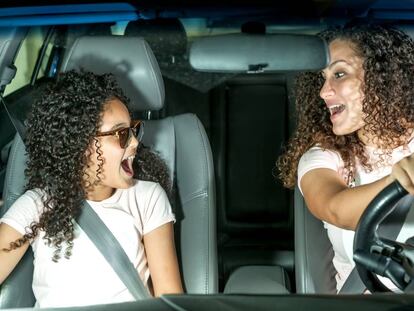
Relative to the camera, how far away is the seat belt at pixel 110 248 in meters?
1.78

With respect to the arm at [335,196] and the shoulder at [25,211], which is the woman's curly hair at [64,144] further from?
the arm at [335,196]

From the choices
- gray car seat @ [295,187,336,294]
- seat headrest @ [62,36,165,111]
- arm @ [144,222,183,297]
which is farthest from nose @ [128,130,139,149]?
gray car seat @ [295,187,336,294]

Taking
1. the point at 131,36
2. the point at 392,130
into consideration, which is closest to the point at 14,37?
the point at 131,36

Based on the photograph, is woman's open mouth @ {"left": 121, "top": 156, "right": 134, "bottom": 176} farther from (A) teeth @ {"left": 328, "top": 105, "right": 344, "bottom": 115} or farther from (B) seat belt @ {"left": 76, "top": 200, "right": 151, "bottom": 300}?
(A) teeth @ {"left": 328, "top": 105, "right": 344, "bottom": 115}

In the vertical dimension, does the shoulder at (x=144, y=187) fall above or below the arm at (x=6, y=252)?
above

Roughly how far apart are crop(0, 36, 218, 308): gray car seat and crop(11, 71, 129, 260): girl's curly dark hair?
2.2 inches

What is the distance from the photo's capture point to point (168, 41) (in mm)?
1824

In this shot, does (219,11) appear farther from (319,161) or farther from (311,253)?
(311,253)

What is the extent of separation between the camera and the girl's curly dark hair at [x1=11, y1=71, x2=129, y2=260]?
179cm

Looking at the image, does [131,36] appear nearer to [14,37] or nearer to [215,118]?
Result: [14,37]

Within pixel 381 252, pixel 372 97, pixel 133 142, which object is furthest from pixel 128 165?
pixel 381 252

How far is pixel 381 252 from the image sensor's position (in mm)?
1335

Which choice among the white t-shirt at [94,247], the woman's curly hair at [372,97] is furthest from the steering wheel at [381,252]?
the white t-shirt at [94,247]

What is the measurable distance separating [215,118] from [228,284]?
0.64 m
